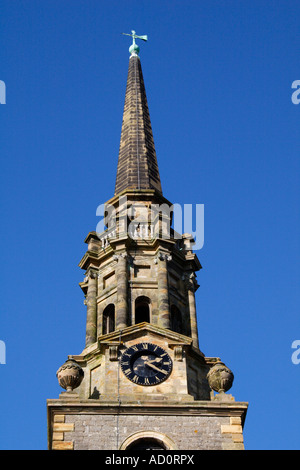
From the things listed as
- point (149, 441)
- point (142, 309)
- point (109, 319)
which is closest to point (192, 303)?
point (142, 309)

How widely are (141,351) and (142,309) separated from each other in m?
4.40

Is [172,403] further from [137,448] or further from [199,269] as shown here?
[199,269]

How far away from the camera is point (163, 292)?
1876 inches

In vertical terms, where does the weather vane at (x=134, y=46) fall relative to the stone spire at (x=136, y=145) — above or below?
above

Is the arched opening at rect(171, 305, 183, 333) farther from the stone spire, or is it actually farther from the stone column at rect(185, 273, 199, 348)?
the stone spire

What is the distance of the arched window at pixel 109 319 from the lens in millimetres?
48062

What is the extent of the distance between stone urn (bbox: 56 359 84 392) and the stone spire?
12.9 metres

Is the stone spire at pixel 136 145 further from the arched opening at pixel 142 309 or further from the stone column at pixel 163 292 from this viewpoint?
the arched opening at pixel 142 309

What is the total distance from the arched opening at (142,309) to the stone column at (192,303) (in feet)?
6.73

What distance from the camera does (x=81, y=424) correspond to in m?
41.3

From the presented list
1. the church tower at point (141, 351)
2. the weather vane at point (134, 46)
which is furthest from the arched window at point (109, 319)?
the weather vane at point (134, 46)

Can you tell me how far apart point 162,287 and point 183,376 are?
17.6 feet

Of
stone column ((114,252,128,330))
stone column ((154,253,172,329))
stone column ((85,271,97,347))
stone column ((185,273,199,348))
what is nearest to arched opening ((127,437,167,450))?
stone column ((114,252,128,330))

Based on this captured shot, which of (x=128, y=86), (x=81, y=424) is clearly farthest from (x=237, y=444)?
(x=128, y=86)
